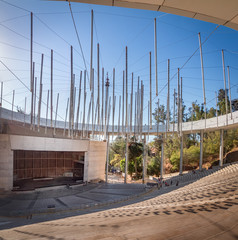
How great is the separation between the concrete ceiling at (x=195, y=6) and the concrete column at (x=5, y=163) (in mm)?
18675

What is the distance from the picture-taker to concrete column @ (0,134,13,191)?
55.7ft

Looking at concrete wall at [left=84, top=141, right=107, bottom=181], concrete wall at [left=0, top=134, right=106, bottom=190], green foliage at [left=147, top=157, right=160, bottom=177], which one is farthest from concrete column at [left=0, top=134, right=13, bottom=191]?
green foliage at [left=147, top=157, right=160, bottom=177]

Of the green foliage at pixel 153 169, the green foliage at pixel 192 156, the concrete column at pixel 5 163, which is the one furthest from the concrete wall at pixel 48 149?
the green foliage at pixel 192 156

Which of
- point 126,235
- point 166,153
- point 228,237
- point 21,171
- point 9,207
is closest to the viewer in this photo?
point 228,237

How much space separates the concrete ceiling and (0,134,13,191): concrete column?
61.3 ft

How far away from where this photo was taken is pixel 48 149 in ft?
66.1

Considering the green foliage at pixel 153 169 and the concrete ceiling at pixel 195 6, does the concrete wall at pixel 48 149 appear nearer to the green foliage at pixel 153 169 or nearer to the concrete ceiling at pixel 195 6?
the green foliage at pixel 153 169

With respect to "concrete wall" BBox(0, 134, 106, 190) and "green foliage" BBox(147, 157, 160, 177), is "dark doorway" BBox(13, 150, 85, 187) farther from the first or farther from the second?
"green foliage" BBox(147, 157, 160, 177)

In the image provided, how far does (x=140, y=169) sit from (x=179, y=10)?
32.1 metres

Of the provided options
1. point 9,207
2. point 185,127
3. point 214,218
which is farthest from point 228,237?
point 185,127

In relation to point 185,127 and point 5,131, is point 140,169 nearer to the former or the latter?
point 185,127

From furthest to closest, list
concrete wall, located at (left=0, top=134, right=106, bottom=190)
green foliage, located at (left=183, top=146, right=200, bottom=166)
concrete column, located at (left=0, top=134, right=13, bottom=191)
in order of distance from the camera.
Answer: green foliage, located at (left=183, top=146, right=200, bottom=166)
concrete wall, located at (left=0, top=134, right=106, bottom=190)
concrete column, located at (left=0, top=134, right=13, bottom=191)

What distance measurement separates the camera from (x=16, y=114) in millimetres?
21000

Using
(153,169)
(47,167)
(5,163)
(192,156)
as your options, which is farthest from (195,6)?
(192,156)
